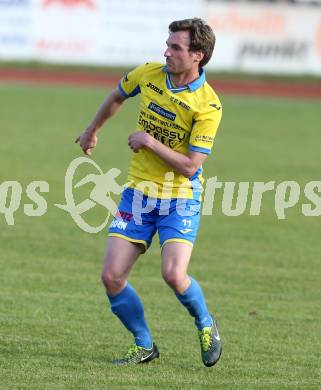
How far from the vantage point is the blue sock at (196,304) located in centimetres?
654

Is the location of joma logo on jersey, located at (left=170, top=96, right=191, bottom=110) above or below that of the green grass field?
above

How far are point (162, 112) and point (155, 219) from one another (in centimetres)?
70

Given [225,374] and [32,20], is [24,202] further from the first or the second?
[32,20]

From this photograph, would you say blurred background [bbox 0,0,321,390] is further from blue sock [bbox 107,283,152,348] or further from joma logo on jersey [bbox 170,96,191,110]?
joma logo on jersey [bbox 170,96,191,110]

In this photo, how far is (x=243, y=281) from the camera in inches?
366

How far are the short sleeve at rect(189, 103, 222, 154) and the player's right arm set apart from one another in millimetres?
662

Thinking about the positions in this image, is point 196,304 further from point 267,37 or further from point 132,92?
point 267,37

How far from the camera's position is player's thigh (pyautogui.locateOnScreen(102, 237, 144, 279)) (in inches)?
258

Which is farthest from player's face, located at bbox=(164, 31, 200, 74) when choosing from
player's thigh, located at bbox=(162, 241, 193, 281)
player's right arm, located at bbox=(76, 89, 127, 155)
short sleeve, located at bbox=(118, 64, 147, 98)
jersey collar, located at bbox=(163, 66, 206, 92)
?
player's thigh, located at bbox=(162, 241, 193, 281)

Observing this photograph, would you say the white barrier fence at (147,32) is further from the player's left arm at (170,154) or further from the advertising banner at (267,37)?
the player's left arm at (170,154)

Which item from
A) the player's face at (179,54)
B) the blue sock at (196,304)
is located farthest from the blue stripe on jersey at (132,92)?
the blue sock at (196,304)

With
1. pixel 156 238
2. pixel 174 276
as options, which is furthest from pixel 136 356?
pixel 156 238

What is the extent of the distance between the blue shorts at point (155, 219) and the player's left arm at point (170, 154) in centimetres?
27

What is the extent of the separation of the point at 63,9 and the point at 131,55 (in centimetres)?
231
